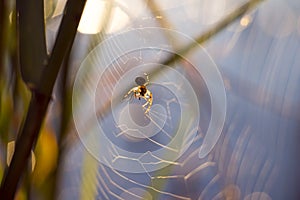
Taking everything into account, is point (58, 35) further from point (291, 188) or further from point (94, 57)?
point (291, 188)

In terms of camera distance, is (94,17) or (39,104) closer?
(39,104)

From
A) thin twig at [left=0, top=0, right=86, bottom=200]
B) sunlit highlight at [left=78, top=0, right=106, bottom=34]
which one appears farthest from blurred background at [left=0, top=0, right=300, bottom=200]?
thin twig at [left=0, top=0, right=86, bottom=200]

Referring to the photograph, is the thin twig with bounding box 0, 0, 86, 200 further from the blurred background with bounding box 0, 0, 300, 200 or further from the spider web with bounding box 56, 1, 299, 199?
the spider web with bounding box 56, 1, 299, 199

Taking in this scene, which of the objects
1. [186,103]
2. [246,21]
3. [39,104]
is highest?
[246,21]

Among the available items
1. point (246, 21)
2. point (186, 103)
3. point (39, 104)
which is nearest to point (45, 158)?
point (39, 104)

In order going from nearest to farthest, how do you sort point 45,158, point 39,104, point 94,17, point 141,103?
point 39,104 → point 45,158 → point 94,17 → point 141,103

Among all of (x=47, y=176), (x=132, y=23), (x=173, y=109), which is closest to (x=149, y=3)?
(x=132, y=23)

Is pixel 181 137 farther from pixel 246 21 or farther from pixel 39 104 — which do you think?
pixel 39 104
